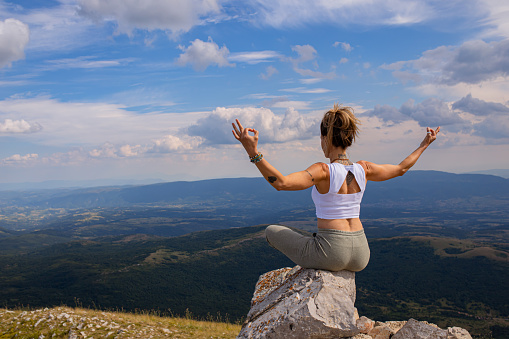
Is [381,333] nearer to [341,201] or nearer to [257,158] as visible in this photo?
[341,201]

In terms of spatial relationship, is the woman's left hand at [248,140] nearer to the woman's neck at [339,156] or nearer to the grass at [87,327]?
the woman's neck at [339,156]

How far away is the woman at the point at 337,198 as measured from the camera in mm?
6004

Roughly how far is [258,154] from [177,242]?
183223mm

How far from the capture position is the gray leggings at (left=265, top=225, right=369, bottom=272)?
6.36 m

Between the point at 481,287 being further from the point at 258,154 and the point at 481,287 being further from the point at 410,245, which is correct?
the point at 258,154

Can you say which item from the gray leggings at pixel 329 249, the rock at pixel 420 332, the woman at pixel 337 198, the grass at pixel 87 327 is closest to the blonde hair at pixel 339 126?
the woman at pixel 337 198

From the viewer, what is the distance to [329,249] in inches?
252

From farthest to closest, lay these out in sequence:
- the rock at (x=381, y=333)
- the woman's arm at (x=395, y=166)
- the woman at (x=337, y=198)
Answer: the rock at (x=381, y=333) → the woman's arm at (x=395, y=166) → the woman at (x=337, y=198)

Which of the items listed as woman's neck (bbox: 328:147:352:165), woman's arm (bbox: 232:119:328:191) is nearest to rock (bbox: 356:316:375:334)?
woman's neck (bbox: 328:147:352:165)

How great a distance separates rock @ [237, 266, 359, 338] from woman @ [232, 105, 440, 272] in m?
0.31

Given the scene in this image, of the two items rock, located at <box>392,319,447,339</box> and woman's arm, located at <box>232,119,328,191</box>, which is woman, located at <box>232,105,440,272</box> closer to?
woman's arm, located at <box>232,119,328,191</box>

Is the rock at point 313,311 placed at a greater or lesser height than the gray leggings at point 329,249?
lesser

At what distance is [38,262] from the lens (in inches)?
5586

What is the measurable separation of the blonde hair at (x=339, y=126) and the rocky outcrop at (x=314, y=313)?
286cm
